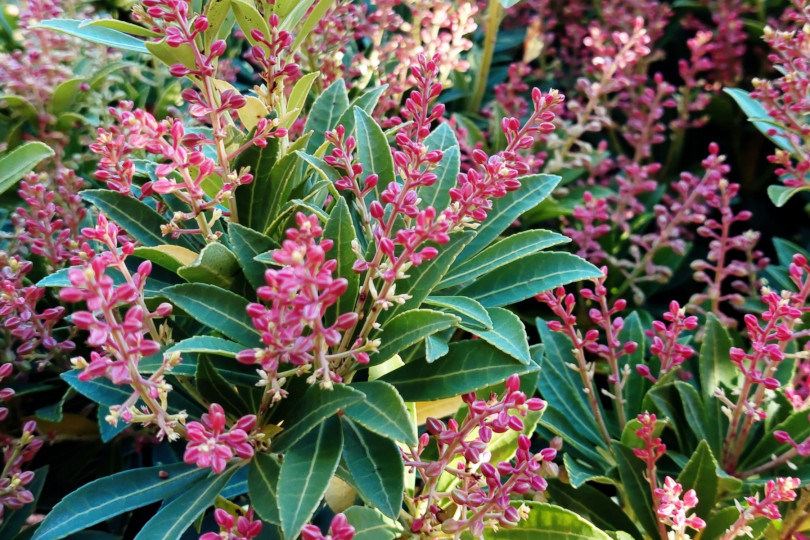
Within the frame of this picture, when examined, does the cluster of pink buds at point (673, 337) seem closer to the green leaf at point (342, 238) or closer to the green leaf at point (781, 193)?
the green leaf at point (781, 193)

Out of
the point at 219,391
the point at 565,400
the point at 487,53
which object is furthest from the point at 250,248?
the point at 487,53

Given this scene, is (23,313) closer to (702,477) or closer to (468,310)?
(468,310)

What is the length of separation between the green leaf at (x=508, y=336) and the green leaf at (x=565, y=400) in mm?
376

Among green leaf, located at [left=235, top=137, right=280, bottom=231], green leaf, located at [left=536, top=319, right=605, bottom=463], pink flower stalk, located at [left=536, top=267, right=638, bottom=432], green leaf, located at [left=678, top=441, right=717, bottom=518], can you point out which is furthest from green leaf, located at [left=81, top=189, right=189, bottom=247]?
green leaf, located at [left=678, top=441, right=717, bottom=518]

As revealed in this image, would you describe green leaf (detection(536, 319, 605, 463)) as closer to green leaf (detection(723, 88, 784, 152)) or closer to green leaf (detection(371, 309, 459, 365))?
green leaf (detection(371, 309, 459, 365))

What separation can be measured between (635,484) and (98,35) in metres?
1.16

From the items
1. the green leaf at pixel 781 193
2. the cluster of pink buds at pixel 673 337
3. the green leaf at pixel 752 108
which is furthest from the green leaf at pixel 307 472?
the green leaf at pixel 752 108

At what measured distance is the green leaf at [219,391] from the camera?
0.93 meters

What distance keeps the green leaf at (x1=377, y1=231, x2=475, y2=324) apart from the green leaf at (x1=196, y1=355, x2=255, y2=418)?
0.26 meters

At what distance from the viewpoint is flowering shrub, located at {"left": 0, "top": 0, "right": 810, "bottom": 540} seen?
810 mm

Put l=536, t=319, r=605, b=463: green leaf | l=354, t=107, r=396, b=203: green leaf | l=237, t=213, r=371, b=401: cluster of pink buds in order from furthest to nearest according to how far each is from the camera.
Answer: l=536, t=319, r=605, b=463: green leaf
l=354, t=107, r=396, b=203: green leaf
l=237, t=213, r=371, b=401: cluster of pink buds

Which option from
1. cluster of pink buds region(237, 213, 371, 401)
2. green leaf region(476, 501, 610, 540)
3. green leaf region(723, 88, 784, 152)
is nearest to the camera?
cluster of pink buds region(237, 213, 371, 401)

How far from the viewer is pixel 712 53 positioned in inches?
88.7

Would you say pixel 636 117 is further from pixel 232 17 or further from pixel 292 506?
pixel 292 506
